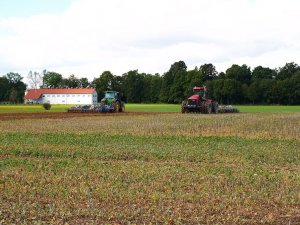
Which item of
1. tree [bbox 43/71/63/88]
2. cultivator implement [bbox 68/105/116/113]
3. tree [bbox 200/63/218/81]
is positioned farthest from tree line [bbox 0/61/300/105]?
cultivator implement [bbox 68/105/116/113]

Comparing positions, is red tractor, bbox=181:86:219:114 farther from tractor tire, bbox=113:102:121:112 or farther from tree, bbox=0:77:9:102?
tree, bbox=0:77:9:102

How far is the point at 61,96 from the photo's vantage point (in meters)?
158

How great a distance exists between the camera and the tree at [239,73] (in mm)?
142875

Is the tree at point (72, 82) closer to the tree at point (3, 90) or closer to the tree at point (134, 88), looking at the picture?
the tree at point (3, 90)

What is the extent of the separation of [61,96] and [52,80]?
2283 cm

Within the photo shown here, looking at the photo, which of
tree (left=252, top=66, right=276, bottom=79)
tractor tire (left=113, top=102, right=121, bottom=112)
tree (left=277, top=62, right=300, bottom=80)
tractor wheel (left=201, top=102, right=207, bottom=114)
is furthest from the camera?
tree (left=252, top=66, right=276, bottom=79)

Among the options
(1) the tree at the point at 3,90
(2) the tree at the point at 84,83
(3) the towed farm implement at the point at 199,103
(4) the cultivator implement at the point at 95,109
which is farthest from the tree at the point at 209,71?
(3) the towed farm implement at the point at 199,103

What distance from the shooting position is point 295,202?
981 cm

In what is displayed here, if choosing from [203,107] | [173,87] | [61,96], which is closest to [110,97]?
[203,107]

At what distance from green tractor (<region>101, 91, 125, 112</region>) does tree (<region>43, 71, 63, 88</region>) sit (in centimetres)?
12313

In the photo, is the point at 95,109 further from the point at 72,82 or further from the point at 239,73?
the point at 72,82

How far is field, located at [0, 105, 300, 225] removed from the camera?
8703 mm

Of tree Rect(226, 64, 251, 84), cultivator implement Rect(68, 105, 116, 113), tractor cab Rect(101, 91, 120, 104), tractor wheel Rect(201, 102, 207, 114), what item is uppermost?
tree Rect(226, 64, 251, 84)

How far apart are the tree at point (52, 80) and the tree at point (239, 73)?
2622 inches
